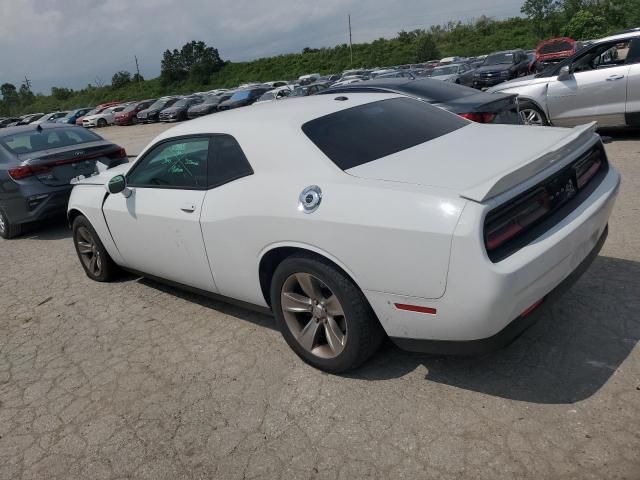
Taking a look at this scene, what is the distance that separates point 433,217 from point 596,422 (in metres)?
1.23

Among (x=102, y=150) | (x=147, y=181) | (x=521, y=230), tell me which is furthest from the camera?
(x=102, y=150)

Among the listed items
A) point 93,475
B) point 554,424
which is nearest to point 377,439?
point 554,424

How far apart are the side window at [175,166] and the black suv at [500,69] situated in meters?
18.8

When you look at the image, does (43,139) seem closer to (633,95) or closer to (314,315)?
(314,315)

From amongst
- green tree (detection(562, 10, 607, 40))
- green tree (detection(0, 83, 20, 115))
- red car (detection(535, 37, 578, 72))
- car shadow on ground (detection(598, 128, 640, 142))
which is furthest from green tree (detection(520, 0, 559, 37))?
green tree (detection(0, 83, 20, 115))

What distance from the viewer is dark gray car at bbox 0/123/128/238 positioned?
6980 millimetres

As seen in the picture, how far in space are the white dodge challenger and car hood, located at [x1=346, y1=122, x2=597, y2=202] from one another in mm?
13

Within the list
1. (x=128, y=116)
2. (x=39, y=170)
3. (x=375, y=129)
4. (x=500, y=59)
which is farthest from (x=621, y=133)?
(x=128, y=116)

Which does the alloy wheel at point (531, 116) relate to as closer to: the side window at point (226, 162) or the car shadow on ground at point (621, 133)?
the car shadow on ground at point (621, 133)

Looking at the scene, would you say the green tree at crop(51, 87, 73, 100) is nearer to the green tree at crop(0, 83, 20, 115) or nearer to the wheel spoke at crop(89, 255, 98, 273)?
the green tree at crop(0, 83, 20, 115)

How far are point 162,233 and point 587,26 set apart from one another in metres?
48.1

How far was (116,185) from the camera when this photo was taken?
418 cm

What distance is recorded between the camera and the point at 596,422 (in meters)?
2.49

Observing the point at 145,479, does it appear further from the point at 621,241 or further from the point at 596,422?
the point at 621,241
